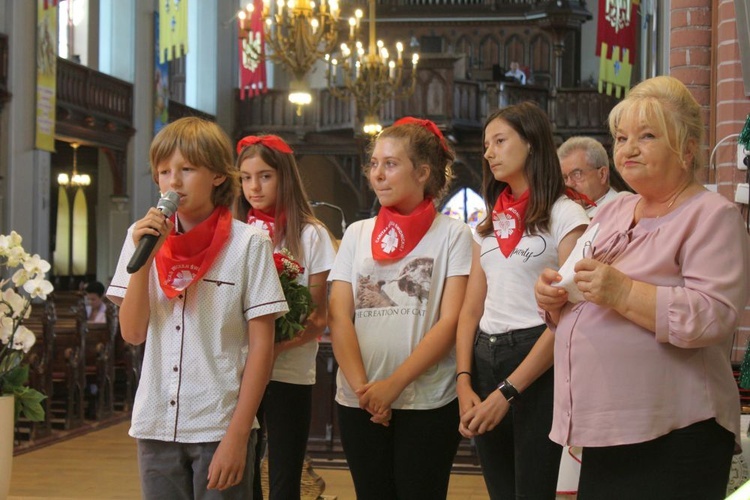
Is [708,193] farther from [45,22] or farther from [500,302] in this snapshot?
[45,22]

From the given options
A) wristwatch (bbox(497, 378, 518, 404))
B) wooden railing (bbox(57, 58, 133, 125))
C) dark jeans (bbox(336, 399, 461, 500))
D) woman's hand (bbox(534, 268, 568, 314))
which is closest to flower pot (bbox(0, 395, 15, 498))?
dark jeans (bbox(336, 399, 461, 500))

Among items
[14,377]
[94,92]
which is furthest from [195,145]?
[94,92]

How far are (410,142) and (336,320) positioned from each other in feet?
1.87

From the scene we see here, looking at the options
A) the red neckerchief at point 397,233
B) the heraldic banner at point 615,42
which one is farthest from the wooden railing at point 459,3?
the red neckerchief at point 397,233

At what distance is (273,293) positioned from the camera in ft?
8.80

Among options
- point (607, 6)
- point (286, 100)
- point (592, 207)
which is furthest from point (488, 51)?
point (592, 207)

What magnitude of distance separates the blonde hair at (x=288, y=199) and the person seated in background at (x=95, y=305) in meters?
8.35

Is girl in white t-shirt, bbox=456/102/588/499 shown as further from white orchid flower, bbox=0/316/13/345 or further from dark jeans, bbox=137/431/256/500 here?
white orchid flower, bbox=0/316/13/345

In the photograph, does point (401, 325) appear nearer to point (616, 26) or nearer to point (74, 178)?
point (616, 26)

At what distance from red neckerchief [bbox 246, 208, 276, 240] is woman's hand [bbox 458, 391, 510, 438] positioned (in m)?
1.06

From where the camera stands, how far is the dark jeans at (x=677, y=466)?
207 cm

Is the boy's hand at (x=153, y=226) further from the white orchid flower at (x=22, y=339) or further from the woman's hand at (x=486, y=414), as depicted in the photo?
the white orchid flower at (x=22, y=339)

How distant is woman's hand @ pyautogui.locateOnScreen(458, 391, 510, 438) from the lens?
9.18ft

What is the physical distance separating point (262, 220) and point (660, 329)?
1.82 metres
